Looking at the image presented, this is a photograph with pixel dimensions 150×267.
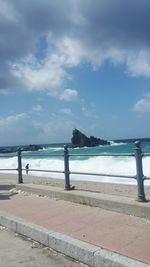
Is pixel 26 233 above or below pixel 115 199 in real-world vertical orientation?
below

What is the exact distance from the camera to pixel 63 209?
7.87 meters

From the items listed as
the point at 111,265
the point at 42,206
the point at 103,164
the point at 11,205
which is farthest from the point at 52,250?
the point at 103,164

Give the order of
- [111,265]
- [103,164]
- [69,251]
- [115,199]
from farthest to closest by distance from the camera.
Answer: [103,164], [115,199], [69,251], [111,265]

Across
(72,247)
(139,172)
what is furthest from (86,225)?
→ (139,172)

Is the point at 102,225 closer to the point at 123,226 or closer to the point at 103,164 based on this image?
the point at 123,226

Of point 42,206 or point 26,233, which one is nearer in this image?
point 26,233

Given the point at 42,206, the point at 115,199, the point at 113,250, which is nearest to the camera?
the point at 113,250

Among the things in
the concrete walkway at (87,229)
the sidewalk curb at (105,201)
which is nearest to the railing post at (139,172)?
the sidewalk curb at (105,201)

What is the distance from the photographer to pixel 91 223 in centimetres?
655

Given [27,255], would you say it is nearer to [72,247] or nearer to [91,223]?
[72,247]

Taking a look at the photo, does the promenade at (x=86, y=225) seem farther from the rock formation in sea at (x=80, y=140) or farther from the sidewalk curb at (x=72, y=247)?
the rock formation in sea at (x=80, y=140)

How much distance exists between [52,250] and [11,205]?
10.5 feet

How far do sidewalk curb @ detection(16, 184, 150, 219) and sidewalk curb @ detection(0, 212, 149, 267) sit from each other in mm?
1574

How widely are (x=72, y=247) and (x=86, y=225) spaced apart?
998mm
